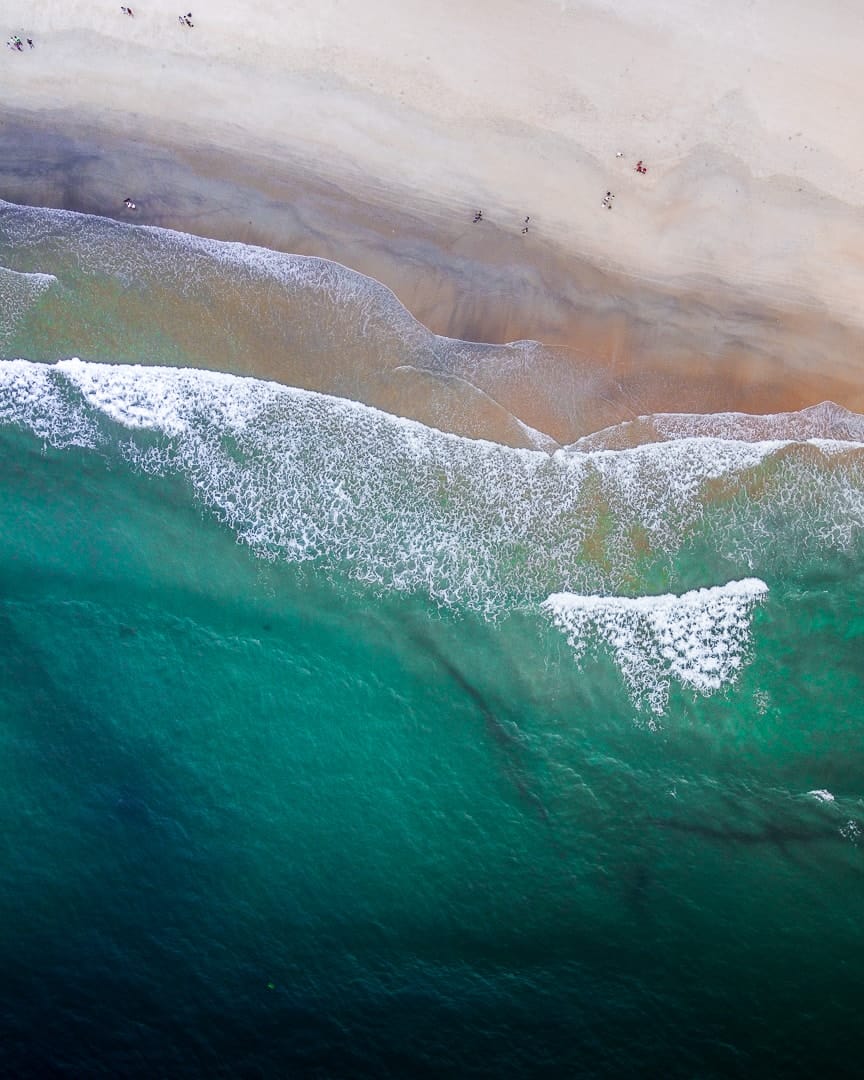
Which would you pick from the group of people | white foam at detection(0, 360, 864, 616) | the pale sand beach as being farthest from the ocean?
the group of people

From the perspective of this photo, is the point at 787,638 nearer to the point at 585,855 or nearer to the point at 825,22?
the point at 585,855

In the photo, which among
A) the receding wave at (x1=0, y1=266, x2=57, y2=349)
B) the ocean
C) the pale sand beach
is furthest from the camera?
the receding wave at (x1=0, y1=266, x2=57, y2=349)

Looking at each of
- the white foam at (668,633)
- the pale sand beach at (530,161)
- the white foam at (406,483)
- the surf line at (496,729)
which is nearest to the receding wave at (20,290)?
the white foam at (406,483)

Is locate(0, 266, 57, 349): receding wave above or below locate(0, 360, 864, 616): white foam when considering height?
above

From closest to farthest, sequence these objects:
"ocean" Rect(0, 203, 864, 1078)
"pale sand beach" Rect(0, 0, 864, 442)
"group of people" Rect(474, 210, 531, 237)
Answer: "ocean" Rect(0, 203, 864, 1078)
"pale sand beach" Rect(0, 0, 864, 442)
"group of people" Rect(474, 210, 531, 237)

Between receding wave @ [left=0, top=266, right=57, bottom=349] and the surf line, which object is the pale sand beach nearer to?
receding wave @ [left=0, top=266, right=57, bottom=349]

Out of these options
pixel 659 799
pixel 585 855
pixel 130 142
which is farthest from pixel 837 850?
pixel 130 142

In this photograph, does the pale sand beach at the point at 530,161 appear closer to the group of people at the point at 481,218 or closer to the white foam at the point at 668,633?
the group of people at the point at 481,218

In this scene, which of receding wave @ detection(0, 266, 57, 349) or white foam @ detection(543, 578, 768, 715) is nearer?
white foam @ detection(543, 578, 768, 715)
